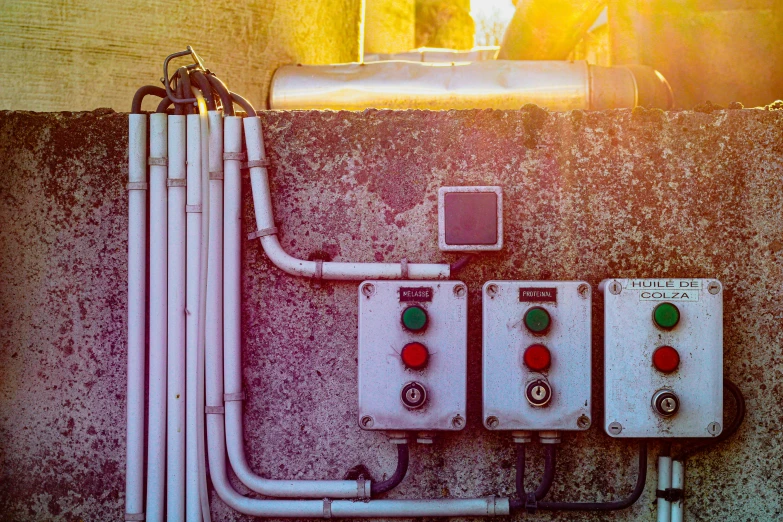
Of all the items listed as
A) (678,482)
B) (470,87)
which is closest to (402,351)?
(678,482)

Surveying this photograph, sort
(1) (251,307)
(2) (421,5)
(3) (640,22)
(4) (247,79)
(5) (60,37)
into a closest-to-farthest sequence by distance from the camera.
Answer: (1) (251,307)
(5) (60,37)
(4) (247,79)
(3) (640,22)
(2) (421,5)

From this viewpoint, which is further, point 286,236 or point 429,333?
point 286,236

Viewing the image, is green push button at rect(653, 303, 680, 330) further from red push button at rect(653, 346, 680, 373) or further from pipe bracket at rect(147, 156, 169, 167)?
pipe bracket at rect(147, 156, 169, 167)

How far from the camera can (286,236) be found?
1.75 metres

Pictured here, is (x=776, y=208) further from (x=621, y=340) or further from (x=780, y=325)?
(x=621, y=340)

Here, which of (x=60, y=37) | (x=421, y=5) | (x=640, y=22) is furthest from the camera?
(x=421, y=5)

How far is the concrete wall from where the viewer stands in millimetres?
2420

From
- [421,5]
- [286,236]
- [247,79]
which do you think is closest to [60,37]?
[247,79]

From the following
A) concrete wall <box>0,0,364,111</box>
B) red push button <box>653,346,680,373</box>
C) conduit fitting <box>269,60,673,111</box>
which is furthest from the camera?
conduit fitting <box>269,60,673,111</box>

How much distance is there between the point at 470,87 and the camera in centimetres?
256

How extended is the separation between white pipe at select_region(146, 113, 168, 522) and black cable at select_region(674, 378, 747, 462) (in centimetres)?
123

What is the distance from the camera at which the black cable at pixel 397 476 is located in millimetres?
1661

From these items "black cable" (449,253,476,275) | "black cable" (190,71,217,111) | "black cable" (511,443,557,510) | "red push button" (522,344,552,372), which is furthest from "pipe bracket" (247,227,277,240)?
"black cable" (511,443,557,510)

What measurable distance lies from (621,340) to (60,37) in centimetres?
208
